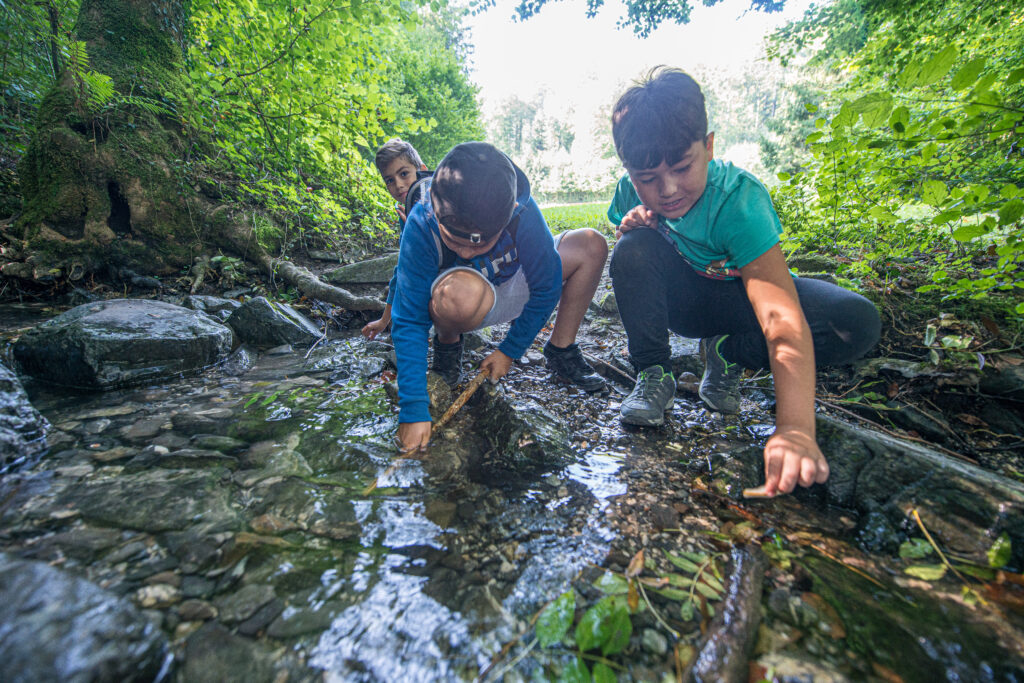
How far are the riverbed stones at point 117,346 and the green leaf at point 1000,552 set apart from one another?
3.63m

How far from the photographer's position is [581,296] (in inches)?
95.0

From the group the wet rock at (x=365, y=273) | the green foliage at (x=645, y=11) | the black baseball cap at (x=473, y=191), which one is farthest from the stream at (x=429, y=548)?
the green foliage at (x=645, y=11)

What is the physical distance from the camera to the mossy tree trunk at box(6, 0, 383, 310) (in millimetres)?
3475

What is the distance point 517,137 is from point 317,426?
4767cm

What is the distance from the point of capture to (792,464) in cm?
107

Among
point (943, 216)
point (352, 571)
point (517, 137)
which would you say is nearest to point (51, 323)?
point (352, 571)

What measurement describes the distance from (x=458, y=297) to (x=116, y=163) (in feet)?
14.4

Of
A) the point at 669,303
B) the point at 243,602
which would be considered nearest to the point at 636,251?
the point at 669,303

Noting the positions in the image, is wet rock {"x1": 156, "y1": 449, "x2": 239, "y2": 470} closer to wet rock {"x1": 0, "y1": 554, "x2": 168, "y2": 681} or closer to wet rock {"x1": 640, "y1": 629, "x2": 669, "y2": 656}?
wet rock {"x1": 0, "y1": 554, "x2": 168, "y2": 681}

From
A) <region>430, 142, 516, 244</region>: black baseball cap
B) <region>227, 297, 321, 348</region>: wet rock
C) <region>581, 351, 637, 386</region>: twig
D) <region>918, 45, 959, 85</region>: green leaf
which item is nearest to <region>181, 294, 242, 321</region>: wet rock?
<region>227, 297, 321, 348</region>: wet rock

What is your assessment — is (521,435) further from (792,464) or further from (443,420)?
(792,464)

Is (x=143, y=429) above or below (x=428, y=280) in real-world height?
below

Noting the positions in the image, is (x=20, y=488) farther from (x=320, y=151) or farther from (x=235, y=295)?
(x=320, y=151)

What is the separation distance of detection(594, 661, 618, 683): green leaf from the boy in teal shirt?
2.21ft
